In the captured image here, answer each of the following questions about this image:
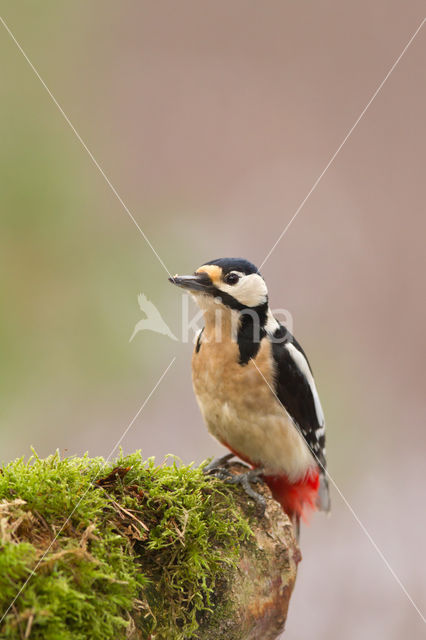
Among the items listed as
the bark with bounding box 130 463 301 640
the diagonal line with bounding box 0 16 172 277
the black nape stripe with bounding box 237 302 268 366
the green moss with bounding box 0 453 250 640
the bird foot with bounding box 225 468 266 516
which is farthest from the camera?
the diagonal line with bounding box 0 16 172 277

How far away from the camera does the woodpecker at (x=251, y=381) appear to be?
1.92m

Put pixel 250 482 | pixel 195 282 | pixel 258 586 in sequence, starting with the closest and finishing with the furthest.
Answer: pixel 258 586
pixel 250 482
pixel 195 282

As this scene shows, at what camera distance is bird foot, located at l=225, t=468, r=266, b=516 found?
1624 millimetres

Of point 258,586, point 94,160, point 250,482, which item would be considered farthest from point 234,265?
point 94,160

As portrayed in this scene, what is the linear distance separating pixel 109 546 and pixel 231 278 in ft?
3.04

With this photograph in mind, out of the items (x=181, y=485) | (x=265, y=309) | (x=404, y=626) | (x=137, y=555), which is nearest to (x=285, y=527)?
(x=181, y=485)

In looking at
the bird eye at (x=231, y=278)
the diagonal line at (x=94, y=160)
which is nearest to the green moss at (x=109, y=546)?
the bird eye at (x=231, y=278)

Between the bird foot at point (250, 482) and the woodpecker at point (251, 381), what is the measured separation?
76 millimetres

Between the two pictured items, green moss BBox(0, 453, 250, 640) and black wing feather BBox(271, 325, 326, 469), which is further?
black wing feather BBox(271, 325, 326, 469)

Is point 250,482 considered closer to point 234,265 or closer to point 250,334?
point 250,334

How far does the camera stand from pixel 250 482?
5.75 ft

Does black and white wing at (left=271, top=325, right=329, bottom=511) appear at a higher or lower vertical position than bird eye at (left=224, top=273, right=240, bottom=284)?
lower

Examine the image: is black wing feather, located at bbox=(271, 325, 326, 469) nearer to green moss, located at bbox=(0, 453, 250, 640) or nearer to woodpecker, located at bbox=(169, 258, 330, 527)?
woodpecker, located at bbox=(169, 258, 330, 527)

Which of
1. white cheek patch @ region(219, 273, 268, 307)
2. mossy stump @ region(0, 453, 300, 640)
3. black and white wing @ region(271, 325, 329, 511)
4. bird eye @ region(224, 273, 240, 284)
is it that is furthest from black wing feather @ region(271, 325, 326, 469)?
mossy stump @ region(0, 453, 300, 640)
